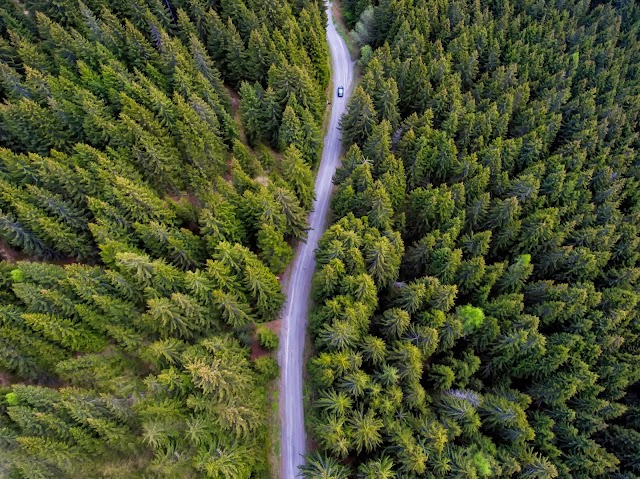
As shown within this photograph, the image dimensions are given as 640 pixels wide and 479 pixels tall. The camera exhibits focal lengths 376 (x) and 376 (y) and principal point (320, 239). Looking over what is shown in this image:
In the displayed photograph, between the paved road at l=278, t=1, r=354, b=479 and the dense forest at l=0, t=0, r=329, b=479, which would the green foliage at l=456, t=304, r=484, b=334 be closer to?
the paved road at l=278, t=1, r=354, b=479

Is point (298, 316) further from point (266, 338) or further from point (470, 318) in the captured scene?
point (470, 318)

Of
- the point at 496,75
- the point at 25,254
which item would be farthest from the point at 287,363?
the point at 496,75

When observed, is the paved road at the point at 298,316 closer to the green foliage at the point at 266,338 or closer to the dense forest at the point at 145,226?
the green foliage at the point at 266,338

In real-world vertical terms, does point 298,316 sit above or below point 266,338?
below

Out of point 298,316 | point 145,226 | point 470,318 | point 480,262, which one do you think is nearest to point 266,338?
point 298,316

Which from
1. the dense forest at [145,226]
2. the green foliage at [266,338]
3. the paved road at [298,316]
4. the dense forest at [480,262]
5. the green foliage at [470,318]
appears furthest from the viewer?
the green foliage at [266,338]

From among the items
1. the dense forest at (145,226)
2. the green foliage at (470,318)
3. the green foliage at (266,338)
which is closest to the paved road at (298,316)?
the green foliage at (266,338)
